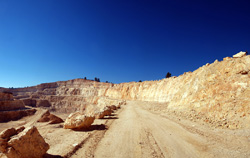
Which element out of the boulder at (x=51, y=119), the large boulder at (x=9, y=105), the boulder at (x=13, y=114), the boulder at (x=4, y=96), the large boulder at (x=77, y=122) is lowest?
the boulder at (x=13, y=114)

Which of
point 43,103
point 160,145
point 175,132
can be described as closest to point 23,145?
point 160,145

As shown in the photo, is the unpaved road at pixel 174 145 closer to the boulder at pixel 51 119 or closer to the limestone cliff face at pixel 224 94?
the limestone cliff face at pixel 224 94

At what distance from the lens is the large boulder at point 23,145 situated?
4555mm

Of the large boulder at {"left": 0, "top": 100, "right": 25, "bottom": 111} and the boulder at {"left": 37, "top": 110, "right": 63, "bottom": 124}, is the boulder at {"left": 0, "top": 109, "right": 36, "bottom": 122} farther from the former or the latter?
the boulder at {"left": 37, "top": 110, "right": 63, "bottom": 124}

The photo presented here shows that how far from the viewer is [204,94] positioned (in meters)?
14.8

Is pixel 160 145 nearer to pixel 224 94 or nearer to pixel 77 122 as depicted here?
pixel 77 122

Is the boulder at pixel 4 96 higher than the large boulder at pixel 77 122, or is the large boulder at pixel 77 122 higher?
the boulder at pixel 4 96

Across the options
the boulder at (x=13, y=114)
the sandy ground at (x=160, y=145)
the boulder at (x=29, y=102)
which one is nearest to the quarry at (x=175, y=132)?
the sandy ground at (x=160, y=145)

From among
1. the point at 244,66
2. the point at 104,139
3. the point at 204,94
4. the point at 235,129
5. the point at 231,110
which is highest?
the point at 244,66

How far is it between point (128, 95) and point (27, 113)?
141 ft

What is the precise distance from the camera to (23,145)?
469 cm

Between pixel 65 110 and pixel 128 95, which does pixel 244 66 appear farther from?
pixel 65 110

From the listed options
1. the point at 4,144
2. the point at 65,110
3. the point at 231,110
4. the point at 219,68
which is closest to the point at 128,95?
the point at 65,110

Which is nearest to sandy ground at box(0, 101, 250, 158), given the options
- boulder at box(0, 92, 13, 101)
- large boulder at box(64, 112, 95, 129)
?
large boulder at box(64, 112, 95, 129)
